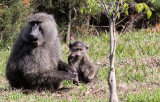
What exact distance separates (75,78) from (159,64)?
7.51 feet

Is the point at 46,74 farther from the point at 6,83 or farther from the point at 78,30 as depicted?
the point at 78,30

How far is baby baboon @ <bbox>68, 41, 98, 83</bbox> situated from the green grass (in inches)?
11.2

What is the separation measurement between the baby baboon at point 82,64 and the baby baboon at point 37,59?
2.03 feet

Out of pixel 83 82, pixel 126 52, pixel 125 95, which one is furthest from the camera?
pixel 126 52

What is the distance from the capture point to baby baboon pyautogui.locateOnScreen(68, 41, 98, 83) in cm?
673

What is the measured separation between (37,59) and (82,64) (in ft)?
4.51

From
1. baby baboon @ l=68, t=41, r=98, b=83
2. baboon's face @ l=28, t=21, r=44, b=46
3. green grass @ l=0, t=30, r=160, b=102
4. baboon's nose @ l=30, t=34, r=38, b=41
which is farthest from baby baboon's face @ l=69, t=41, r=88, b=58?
baboon's nose @ l=30, t=34, r=38, b=41

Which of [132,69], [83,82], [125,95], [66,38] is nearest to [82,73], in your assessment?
[83,82]

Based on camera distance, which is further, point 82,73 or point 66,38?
point 66,38

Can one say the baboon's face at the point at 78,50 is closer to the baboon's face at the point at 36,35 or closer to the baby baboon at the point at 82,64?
the baby baboon at the point at 82,64

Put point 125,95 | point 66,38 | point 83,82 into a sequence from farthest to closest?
point 66,38 < point 83,82 < point 125,95

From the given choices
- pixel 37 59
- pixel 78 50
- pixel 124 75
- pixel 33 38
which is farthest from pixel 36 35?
pixel 124 75

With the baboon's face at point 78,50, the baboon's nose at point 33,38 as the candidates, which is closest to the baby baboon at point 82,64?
the baboon's face at point 78,50

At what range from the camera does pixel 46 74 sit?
19.1 ft
